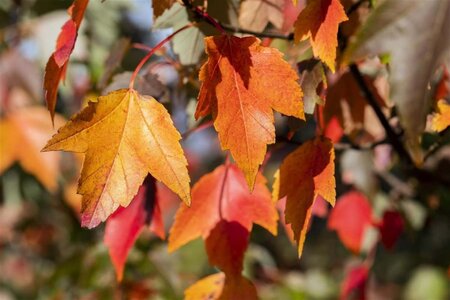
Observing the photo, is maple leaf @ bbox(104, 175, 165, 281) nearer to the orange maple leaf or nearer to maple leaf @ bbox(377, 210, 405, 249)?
the orange maple leaf

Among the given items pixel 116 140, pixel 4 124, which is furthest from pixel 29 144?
pixel 116 140

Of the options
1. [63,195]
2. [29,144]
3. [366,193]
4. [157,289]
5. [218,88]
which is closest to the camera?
[218,88]

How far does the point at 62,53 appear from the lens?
672 mm

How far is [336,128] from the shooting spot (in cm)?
118

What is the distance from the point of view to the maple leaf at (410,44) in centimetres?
48

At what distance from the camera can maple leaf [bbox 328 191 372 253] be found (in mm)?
1311

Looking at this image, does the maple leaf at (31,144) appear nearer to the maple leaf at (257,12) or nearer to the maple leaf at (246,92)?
the maple leaf at (257,12)

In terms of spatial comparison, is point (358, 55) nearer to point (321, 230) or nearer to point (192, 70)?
point (192, 70)

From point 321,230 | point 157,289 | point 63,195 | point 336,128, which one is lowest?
point 321,230

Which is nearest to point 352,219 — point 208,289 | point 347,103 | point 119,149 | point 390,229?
point 390,229

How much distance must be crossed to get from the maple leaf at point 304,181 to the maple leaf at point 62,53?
24cm

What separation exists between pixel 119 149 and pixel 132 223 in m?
0.27

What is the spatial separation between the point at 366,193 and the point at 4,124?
2.84 ft

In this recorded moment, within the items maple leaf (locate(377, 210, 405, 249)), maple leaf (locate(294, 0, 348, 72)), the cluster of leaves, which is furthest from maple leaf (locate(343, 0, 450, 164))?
maple leaf (locate(377, 210, 405, 249))
